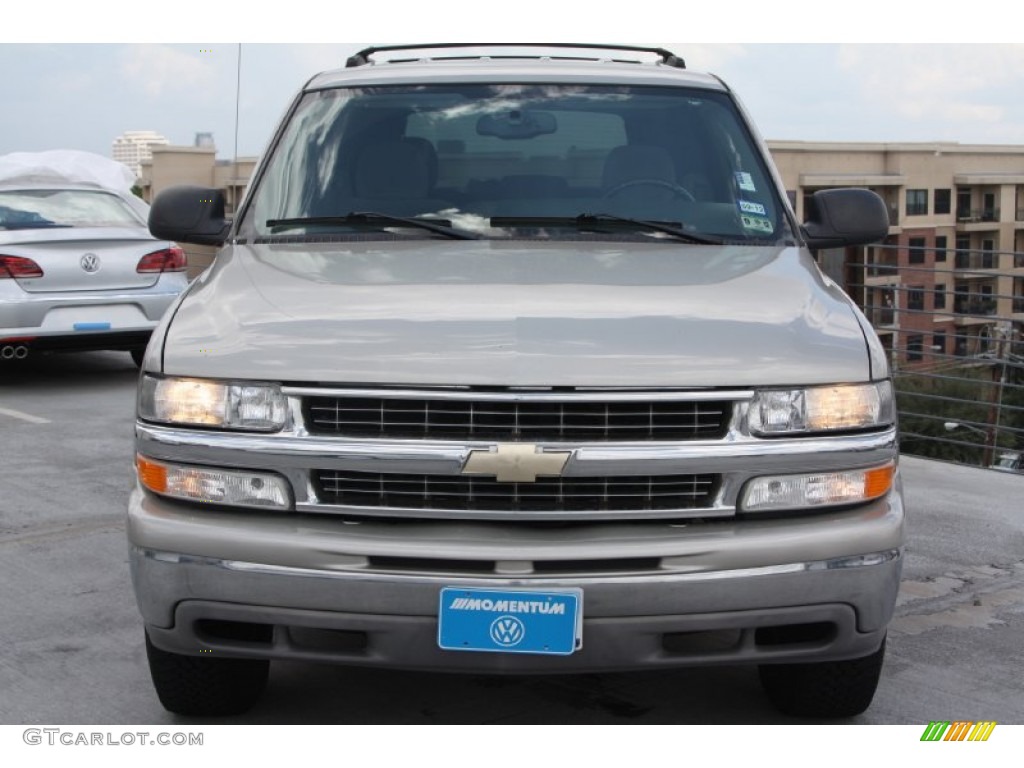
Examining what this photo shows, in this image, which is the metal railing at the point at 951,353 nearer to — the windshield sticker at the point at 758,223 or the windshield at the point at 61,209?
the windshield sticker at the point at 758,223

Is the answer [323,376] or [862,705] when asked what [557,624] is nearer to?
[323,376]

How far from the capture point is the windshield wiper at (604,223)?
463 cm

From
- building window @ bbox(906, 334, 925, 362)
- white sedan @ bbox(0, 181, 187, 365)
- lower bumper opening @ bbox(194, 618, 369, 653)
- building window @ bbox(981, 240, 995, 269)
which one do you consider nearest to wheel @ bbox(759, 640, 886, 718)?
lower bumper opening @ bbox(194, 618, 369, 653)

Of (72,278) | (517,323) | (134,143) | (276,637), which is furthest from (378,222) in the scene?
(134,143)

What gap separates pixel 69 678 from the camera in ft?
14.9

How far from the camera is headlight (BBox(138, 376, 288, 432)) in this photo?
11.7 feet

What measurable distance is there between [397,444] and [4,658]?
1936 mm

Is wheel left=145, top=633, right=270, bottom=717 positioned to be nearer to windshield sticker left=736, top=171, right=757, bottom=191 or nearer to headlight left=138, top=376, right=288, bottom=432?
headlight left=138, top=376, right=288, bottom=432

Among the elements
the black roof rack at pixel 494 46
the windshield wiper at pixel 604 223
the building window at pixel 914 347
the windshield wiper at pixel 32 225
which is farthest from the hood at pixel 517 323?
the windshield wiper at pixel 32 225

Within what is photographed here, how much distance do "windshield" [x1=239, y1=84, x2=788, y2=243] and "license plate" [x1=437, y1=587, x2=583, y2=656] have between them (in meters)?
1.54

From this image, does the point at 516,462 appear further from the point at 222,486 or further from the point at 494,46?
the point at 494,46

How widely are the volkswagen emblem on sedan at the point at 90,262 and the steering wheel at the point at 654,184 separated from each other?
22.1ft

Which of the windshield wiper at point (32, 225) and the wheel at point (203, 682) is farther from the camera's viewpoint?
the windshield wiper at point (32, 225)

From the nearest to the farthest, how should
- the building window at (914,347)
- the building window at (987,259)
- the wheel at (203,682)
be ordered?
the wheel at (203,682), the building window at (914,347), the building window at (987,259)
